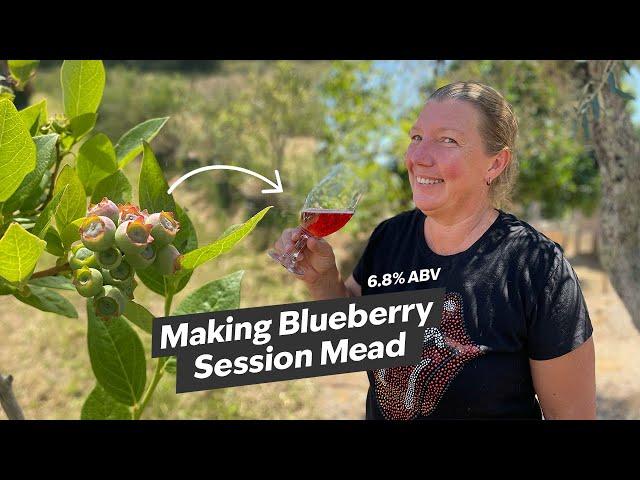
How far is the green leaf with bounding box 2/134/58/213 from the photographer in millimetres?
699

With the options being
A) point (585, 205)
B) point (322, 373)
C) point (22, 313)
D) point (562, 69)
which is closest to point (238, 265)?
point (22, 313)

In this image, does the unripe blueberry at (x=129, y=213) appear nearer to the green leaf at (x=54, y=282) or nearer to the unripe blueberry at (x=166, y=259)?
the unripe blueberry at (x=166, y=259)

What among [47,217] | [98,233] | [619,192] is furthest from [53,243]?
[619,192]

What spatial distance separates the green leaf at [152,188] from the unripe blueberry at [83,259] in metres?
0.10

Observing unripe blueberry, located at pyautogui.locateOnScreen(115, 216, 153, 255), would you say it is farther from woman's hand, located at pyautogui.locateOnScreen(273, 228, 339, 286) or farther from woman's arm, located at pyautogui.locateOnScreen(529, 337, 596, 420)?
woman's arm, located at pyautogui.locateOnScreen(529, 337, 596, 420)

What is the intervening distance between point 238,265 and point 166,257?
14.1 feet

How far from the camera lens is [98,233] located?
0.56 m

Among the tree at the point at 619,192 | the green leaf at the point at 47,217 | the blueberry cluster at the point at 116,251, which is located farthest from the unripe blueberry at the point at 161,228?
the tree at the point at 619,192

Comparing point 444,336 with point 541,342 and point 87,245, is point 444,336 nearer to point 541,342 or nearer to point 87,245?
point 541,342

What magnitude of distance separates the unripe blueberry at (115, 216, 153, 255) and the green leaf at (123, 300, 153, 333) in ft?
0.48

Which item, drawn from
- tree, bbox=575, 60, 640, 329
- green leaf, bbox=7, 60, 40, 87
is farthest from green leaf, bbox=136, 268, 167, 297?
tree, bbox=575, 60, 640, 329

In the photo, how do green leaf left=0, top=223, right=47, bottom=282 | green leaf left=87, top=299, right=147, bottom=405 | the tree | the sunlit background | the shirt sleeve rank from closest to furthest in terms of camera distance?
green leaf left=0, top=223, right=47, bottom=282 → green leaf left=87, top=299, right=147, bottom=405 → the shirt sleeve → the tree → the sunlit background

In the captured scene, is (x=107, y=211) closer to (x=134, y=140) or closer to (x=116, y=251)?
(x=116, y=251)

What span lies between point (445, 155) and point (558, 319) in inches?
10.5
